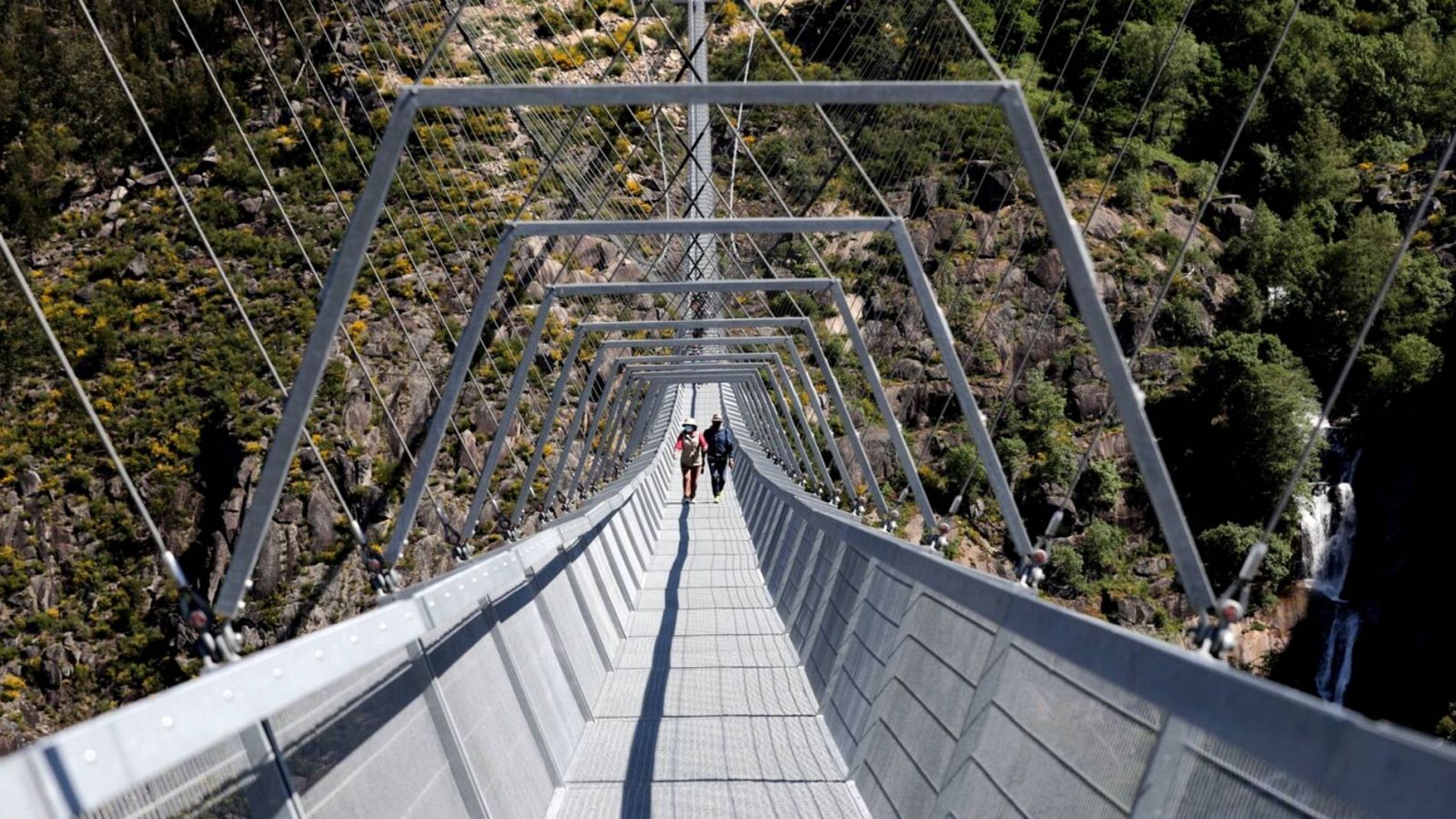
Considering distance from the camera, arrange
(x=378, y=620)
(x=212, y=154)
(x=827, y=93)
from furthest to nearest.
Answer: (x=212, y=154) → (x=827, y=93) → (x=378, y=620)

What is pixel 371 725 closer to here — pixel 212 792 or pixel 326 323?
pixel 212 792

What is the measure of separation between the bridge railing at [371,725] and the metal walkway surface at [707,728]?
0.29m

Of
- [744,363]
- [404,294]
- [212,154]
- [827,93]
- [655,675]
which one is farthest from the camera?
[212,154]

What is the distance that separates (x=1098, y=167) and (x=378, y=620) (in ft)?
310

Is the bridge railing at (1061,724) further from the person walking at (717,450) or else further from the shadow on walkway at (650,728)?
the person walking at (717,450)

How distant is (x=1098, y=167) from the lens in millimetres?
94250

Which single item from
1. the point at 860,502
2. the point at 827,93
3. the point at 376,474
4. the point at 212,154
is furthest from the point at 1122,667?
the point at 212,154

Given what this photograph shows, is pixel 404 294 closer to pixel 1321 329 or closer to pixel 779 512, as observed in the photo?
pixel 1321 329

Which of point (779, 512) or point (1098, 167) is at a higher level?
point (1098, 167)

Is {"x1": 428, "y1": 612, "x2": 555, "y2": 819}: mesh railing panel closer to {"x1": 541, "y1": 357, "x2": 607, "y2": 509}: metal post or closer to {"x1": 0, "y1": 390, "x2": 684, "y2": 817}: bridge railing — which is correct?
{"x1": 0, "y1": 390, "x2": 684, "y2": 817}: bridge railing

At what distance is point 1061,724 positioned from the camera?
3.93 m

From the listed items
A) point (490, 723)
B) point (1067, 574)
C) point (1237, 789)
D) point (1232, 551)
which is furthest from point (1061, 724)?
point (1067, 574)

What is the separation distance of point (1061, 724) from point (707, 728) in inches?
188

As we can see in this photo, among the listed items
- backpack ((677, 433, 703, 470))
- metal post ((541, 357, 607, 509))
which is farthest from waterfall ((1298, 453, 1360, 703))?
metal post ((541, 357, 607, 509))
